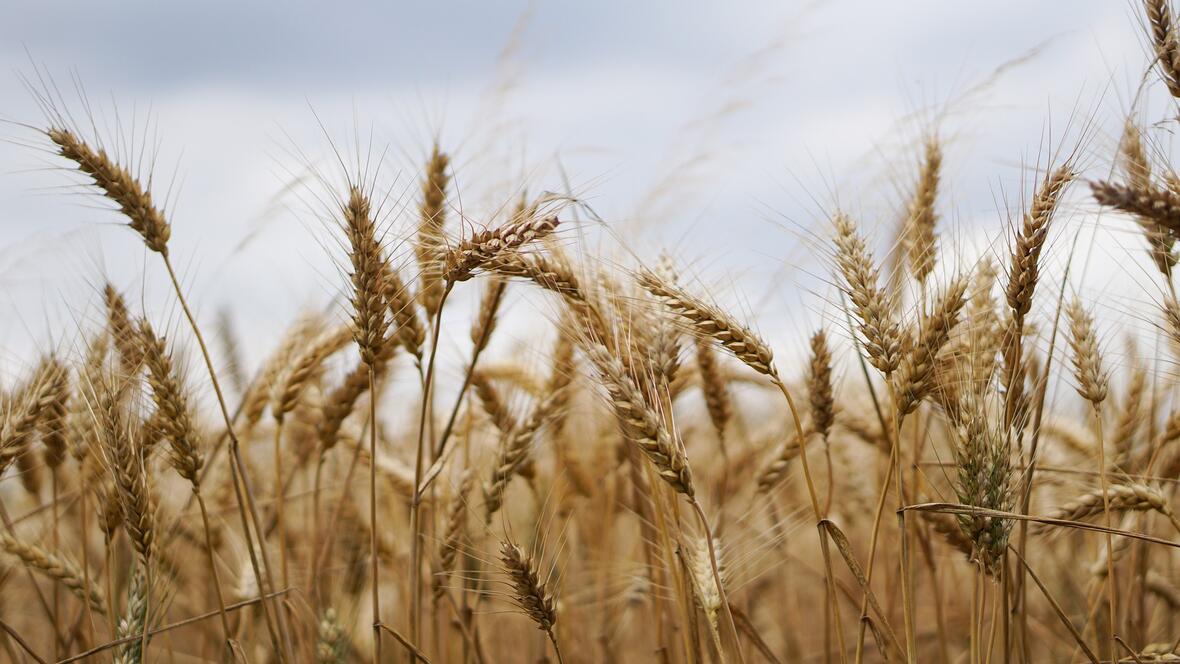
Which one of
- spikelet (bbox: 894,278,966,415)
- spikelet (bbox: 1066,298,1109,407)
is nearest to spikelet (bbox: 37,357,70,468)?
spikelet (bbox: 894,278,966,415)

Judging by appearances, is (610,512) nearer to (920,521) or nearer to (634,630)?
(920,521)

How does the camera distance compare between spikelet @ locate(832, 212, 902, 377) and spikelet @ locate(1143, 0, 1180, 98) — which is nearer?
spikelet @ locate(832, 212, 902, 377)

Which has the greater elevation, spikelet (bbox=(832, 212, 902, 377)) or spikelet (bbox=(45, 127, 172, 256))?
spikelet (bbox=(45, 127, 172, 256))

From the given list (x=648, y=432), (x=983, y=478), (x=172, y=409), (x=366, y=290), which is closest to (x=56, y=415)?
(x=172, y=409)

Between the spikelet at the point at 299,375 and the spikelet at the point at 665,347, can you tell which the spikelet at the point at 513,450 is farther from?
the spikelet at the point at 299,375

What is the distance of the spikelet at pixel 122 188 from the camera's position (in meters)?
1.96

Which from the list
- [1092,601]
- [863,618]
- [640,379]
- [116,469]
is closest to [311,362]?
[116,469]

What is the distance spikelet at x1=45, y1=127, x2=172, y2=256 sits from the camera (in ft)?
6.42

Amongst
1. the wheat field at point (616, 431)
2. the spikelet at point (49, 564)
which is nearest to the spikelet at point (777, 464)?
the wheat field at point (616, 431)

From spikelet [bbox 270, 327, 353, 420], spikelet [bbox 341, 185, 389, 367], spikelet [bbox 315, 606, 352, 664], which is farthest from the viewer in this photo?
spikelet [bbox 270, 327, 353, 420]

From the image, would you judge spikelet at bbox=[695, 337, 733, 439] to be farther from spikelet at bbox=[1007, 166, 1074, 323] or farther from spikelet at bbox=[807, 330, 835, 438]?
spikelet at bbox=[1007, 166, 1074, 323]

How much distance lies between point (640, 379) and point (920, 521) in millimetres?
1197

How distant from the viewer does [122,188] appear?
1954 mm

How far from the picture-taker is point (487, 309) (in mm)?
2213
